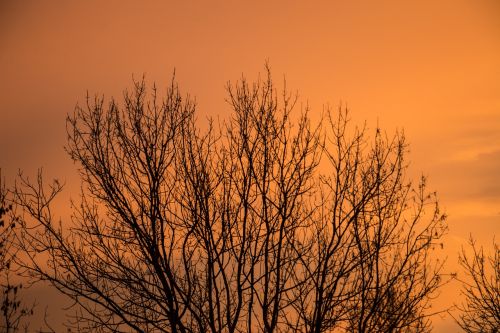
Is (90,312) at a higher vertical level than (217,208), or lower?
lower

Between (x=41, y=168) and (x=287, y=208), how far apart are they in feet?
15.7

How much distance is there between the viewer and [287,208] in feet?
34.6

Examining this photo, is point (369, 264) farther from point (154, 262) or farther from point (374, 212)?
point (154, 262)

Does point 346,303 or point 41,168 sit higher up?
point 41,168

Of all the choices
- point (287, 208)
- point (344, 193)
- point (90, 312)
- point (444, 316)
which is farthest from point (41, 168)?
point (444, 316)

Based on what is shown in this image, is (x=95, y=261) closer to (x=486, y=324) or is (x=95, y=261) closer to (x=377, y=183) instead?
(x=377, y=183)

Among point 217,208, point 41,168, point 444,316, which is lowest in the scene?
point 444,316

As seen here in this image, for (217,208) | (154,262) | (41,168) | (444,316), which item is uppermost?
(41,168)

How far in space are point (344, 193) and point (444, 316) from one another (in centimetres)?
310

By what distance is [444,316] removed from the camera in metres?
11.0

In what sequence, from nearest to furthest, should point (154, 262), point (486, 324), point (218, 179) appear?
point (154, 262)
point (218, 179)
point (486, 324)

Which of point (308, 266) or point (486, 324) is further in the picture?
point (486, 324)

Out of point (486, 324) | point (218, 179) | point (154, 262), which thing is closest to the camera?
point (154, 262)

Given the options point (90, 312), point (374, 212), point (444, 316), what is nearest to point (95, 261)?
point (90, 312)
